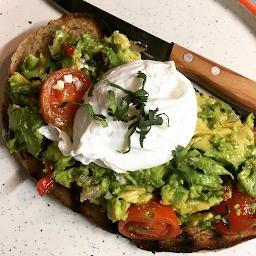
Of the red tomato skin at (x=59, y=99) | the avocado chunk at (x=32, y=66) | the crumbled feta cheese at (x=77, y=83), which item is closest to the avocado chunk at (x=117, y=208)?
the red tomato skin at (x=59, y=99)

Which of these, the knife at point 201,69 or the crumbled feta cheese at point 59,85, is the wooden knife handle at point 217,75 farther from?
the crumbled feta cheese at point 59,85

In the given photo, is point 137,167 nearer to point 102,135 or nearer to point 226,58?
point 102,135

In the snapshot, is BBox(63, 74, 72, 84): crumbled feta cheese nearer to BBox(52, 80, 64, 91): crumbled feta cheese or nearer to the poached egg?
BBox(52, 80, 64, 91): crumbled feta cheese

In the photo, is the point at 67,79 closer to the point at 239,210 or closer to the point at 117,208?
the point at 117,208

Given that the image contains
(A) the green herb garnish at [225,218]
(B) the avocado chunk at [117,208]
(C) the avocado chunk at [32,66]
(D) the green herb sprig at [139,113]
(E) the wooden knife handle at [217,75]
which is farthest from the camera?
(E) the wooden knife handle at [217,75]

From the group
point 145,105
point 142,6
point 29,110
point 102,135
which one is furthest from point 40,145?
point 142,6
